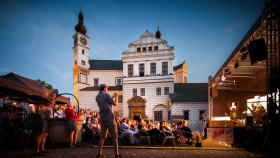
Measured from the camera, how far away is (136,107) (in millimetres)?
27703

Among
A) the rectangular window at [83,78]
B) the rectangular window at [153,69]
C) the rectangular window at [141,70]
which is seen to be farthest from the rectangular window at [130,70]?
the rectangular window at [83,78]

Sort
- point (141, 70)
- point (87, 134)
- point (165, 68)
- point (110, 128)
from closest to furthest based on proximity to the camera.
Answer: point (110, 128), point (87, 134), point (165, 68), point (141, 70)

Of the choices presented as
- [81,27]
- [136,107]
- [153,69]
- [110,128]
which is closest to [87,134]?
[110,128]

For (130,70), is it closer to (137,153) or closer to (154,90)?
(154,90)

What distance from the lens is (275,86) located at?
4832 millimetres

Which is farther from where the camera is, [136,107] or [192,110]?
[136,107]

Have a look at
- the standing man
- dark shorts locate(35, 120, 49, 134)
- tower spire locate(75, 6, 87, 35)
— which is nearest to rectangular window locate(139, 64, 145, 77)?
tower spire locate(75, 6, 87, 35)

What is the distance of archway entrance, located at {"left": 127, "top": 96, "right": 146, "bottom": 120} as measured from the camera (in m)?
27.5

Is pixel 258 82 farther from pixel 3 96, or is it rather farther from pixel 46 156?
pixel 3 96

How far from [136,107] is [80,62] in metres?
14.2

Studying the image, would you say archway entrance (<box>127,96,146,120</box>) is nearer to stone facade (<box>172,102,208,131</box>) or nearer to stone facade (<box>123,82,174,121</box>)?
stone facade (<box>123,82,174,121</box>)

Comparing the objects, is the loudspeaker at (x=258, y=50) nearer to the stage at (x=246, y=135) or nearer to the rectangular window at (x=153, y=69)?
the stage at (x=246, y=135)

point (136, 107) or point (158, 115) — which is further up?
point (136, 107)

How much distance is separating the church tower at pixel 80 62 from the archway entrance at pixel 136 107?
1085 centimetres
